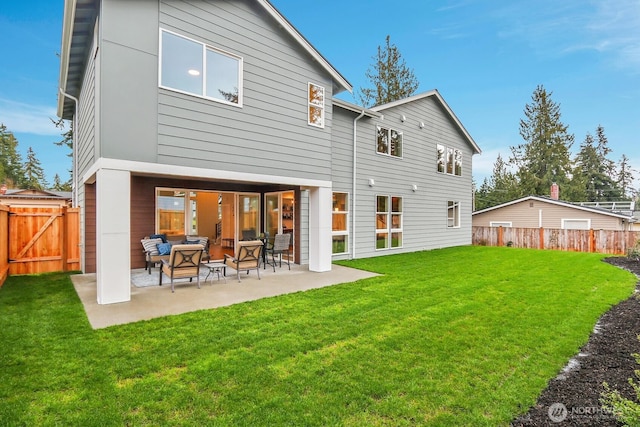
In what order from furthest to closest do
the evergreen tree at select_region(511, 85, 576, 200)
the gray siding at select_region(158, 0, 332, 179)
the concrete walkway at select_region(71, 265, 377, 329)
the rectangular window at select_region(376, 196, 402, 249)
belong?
the evergreen tree at select_region(511, 85, 576, 200)
the rectangular window at select_region(376, 196, 402, 249)
the gray siding at select_region(158, 0, 332, 179)
the concrete walkway at select_region(71, 265, 377, 329)

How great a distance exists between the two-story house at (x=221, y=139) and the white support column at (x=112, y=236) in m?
0.02

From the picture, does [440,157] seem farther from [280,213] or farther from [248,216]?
[248,216]

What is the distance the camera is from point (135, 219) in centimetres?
917

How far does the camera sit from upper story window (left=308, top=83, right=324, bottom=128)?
9.12 metres

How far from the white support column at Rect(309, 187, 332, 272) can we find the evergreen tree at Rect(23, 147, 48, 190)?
190 feet

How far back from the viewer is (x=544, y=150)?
3356 centimetres

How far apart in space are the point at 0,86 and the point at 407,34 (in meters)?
36.3

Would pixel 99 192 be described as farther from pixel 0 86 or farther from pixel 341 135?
pixel 0 86

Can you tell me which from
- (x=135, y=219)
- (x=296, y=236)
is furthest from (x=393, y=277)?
(x=135, y=219)

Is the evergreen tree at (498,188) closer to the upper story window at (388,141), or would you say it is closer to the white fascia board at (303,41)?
the upper story window at (388,141)

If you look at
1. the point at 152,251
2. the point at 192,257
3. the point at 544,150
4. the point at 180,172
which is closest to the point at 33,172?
the point at 152,251

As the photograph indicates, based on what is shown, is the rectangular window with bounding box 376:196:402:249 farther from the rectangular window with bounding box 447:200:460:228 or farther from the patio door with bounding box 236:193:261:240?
the patio door with bounding box 236:193:261:240

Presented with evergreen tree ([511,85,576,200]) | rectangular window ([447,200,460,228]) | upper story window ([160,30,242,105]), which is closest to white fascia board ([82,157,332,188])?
upper story window ([160,30,242,105])

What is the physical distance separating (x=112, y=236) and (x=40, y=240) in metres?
4.87
